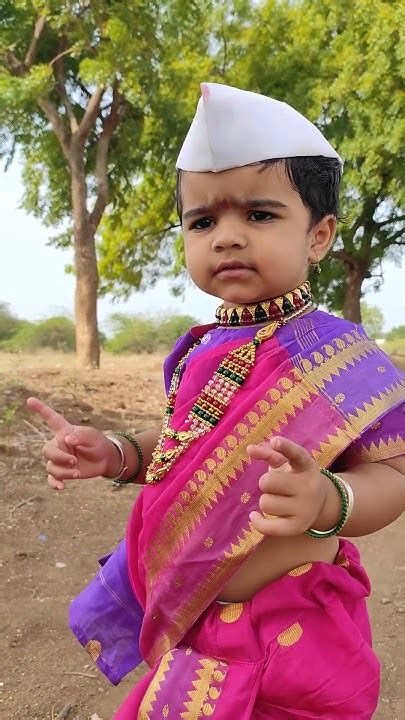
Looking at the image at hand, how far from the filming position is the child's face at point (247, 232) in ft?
4.16

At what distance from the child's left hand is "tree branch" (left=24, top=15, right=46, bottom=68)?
33.4 ft

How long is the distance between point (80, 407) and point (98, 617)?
549cm

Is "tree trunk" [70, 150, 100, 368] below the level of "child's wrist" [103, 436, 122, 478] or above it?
above

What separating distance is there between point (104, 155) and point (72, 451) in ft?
34.0

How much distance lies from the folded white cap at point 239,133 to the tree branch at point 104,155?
9.82 meters

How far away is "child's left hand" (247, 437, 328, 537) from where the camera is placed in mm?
988

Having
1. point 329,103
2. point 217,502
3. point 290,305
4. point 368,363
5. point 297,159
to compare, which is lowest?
point 217,502

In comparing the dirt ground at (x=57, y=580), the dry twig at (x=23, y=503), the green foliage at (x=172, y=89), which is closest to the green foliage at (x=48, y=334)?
the green foliage at (x=172, y=89)

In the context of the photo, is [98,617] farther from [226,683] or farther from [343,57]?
[343,57]

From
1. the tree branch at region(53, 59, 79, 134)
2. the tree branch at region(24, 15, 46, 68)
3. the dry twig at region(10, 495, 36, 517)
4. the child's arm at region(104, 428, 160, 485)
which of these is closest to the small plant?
the dry twig at region(10, 495, 36, 517)

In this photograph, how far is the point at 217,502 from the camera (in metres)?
1.23

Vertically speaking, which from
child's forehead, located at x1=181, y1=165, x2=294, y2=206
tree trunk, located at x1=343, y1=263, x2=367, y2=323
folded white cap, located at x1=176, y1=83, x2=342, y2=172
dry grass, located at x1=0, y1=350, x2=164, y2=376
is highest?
tree trunk, located at x1=343, y1=263, x2=367, y2=323

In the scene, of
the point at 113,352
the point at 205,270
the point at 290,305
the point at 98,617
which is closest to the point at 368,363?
the point at 290,305

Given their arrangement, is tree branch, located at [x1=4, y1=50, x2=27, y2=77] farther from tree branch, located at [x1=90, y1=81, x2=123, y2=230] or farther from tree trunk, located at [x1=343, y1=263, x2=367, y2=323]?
tree trunk, located at [x1=343, y1=263, x2=367, y2=323]
